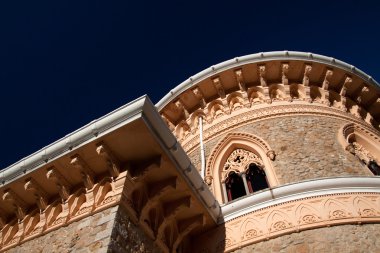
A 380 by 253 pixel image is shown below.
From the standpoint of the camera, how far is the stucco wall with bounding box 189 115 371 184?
7.10m

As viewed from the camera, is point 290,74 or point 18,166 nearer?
point 18,166

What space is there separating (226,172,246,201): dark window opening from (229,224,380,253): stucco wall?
1.78 meters

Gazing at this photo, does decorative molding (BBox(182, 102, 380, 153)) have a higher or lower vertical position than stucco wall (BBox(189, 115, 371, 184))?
higher

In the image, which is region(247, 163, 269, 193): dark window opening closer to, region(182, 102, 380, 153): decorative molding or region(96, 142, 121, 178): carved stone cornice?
region(182, 102, 380, 153): decorative molding

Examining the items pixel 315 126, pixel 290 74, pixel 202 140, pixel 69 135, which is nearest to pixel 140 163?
pixel 69 135

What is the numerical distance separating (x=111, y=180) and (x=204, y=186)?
5.15 ft

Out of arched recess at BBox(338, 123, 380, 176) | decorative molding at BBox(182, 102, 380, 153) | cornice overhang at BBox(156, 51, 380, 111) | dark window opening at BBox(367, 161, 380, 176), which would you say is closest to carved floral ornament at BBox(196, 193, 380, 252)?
dark window opening at BBox(367, 161, 380, 176)

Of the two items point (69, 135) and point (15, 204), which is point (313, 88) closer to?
point (69, 135)

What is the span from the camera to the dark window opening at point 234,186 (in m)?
7.75

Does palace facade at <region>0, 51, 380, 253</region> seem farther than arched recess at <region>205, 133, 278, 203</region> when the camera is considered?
No

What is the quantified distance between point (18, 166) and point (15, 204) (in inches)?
31.5

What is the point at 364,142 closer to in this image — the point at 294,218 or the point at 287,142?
the point at 287,142

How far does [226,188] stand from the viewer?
788 centimetres

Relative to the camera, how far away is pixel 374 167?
27.3 ft
